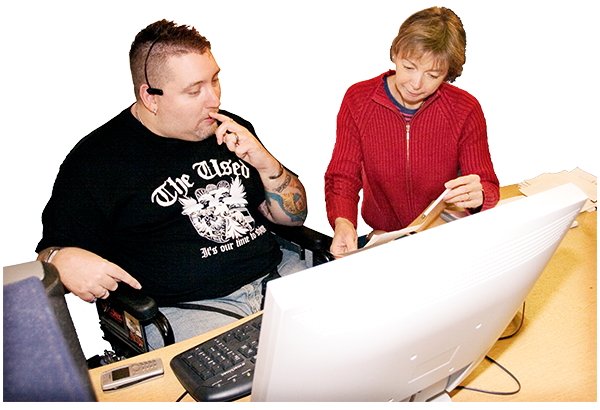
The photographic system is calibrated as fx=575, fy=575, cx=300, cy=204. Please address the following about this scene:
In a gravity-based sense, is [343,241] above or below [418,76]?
below

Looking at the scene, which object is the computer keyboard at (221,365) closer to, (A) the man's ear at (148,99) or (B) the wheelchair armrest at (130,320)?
(B) the wheelchair armrest at (130,320)

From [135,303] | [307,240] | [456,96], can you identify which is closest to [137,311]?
[135,303]

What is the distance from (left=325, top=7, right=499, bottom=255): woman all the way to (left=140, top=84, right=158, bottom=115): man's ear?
26.9 inches

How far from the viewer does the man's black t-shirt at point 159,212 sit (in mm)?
1761

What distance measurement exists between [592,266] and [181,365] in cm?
121

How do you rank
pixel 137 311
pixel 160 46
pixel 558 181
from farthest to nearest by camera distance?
pixel 558 181 < pixel 160 46 < pixel 137 311

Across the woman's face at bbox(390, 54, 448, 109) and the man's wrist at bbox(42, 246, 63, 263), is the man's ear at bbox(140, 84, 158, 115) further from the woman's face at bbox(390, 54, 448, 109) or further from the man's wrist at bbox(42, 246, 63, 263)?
the woman's face at bbox(390, 54, 448, 109)

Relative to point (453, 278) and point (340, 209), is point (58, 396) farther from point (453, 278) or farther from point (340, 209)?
point (340, 209)

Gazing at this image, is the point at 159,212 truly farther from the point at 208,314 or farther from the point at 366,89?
the point at 366,89

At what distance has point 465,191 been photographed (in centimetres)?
179

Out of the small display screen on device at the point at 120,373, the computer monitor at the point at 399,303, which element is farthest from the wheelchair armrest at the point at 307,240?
the computer monitor at the point at 399,303

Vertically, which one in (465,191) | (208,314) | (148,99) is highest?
(148,99)

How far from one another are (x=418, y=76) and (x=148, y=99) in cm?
86

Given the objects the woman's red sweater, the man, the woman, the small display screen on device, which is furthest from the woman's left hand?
the small display screen on device
